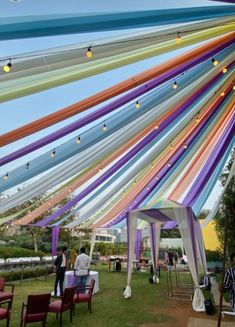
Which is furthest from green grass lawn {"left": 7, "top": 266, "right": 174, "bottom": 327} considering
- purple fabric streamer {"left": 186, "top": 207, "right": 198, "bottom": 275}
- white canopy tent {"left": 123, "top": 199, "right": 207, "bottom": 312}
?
purple fabric streamer {"left": 186, "top": 207, "right": 198, "bottom": 275}

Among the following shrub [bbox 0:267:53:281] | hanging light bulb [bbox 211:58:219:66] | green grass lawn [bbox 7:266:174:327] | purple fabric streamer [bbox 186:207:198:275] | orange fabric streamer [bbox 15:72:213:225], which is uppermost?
hanging light bulb [bbox 211:58:219:66]

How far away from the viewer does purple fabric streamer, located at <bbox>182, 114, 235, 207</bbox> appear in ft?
25.0

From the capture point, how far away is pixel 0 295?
6312mm

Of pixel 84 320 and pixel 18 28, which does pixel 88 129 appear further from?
pixel 84 320

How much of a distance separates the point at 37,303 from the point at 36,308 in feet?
0.27

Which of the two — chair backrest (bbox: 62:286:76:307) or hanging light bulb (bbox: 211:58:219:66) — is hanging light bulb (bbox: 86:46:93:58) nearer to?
hanging light bulb (bbox: 211:58:219:66)

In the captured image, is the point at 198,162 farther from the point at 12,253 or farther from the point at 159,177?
the point at 12,253

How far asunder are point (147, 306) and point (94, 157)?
3.99 metres

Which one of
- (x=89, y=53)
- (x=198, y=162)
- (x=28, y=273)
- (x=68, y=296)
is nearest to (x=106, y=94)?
(x=89, y=53)

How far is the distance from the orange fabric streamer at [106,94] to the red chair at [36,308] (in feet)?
8.33

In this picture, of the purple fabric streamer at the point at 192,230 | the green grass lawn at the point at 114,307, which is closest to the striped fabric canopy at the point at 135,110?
the purple fabric streamer at the point at 192,230

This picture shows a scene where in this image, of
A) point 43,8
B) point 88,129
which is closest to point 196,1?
point 43,8

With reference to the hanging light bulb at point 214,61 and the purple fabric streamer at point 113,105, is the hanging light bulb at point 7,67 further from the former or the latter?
the hanging light bulb at point 214,61

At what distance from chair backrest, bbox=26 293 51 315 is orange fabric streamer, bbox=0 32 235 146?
2.52 meters
